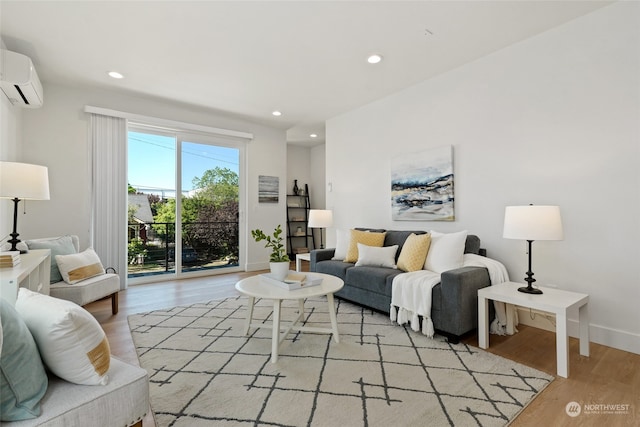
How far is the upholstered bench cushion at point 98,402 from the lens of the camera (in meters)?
0.97

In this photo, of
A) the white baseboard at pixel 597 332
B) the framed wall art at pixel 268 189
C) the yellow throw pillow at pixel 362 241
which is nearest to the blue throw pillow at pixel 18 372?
the yellow throw pillow at pixel 362 241

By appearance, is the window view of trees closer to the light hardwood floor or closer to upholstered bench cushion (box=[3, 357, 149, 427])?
the light hardwood floor

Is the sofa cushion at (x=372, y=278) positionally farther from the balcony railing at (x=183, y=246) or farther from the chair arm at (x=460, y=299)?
the balcony railing at (x=183, y=246)

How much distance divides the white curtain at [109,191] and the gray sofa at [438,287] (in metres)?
2.69

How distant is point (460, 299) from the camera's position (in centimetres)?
233

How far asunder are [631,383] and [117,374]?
111 inches

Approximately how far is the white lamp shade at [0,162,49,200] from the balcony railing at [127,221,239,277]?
1979 millimetres

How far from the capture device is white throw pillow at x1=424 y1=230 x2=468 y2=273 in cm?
280

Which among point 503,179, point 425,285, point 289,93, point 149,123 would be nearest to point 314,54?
point 289,93

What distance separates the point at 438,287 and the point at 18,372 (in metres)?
2.46

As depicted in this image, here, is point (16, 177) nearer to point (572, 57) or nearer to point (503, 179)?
point (503, 179)

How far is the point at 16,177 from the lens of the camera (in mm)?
2504

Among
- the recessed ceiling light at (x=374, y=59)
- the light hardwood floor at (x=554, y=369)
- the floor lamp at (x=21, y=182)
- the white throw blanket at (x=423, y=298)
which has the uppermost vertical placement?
the recessed ceiling light at (x=374, y=59)

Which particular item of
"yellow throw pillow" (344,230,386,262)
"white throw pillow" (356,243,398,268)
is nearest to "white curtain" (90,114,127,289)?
"yellow throw pillow" (344,230,386,262)
